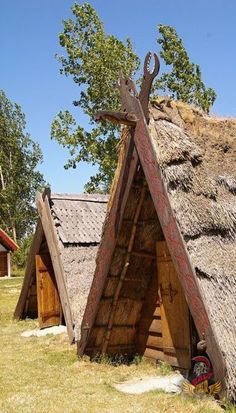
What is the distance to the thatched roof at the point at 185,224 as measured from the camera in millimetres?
6117

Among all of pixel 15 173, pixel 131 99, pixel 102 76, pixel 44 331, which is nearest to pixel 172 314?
pixel 131 99

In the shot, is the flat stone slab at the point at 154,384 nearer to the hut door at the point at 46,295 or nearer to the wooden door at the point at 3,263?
the hut door at the point at 46,295

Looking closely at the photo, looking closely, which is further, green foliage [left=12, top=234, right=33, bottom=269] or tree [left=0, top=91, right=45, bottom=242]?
tree [left=0, top=91, right=45, bottom=242]

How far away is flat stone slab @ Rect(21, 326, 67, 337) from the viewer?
488 inches

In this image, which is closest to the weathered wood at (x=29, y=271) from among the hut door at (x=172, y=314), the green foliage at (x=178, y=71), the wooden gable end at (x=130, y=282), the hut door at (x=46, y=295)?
the hut door at (x=46, y=295)

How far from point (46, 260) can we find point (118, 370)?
6.03 meters

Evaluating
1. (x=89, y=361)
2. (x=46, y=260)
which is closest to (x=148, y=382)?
(x=89, y=361)

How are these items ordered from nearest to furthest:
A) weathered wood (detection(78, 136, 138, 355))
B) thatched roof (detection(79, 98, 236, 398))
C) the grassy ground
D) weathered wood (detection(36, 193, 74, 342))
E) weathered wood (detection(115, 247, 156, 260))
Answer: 1. thatched roof (detection(79, 98, 236, 398))
2. the grassy ground
3. weathered wood (detection(78, 136, 138, 355))
4. weathered wood (detection(115, 247, 156, 260))
5. weathered wood (detection(36, 193, 74, 342))

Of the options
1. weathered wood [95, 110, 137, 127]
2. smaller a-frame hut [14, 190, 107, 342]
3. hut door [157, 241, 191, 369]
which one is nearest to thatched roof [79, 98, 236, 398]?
weathered wood [95, 110, 137, 127]

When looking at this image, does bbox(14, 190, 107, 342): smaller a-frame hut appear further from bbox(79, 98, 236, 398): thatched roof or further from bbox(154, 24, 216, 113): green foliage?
bbox(154, 24, 216, 113): green foliage

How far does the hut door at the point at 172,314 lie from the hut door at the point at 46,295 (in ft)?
17.9

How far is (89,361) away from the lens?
8.68 meters

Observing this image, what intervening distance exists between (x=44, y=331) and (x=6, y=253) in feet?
82.1

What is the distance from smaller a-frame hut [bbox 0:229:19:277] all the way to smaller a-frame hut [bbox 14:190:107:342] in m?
22.4
